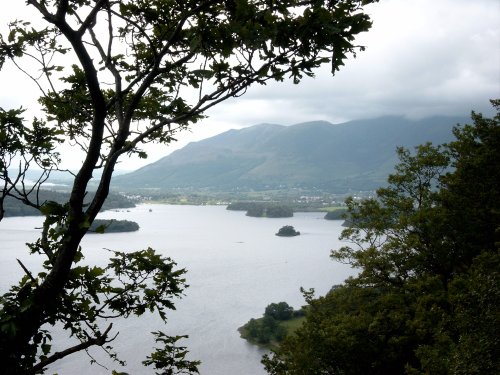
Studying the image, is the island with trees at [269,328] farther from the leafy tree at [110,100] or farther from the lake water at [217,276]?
the leafy tree at [110,100]

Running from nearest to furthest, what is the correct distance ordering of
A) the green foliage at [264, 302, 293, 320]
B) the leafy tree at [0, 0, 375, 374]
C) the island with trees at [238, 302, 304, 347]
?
the leafy tree at [0, 0, 375, 374] < the island with trees at [238, 302, 304, 347] < the green foliage at [264, 302, 293, 320]

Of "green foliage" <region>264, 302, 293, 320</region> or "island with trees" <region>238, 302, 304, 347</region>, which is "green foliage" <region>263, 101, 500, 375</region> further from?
"green foliage" <region>264, 302, 293, 320</region>

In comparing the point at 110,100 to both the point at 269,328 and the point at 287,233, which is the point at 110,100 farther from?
the point at 287,233

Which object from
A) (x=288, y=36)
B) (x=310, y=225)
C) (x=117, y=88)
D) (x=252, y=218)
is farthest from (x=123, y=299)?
(x=252, y=218)

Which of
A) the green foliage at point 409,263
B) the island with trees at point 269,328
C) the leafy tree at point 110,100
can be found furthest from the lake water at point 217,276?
the leafy tree at point 110,100

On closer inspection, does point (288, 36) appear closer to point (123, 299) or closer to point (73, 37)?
point (73, 37)

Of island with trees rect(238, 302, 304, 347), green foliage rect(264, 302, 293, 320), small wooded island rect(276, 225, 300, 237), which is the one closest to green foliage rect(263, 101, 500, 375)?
island with trees rect(238, 302, 304, 347)
